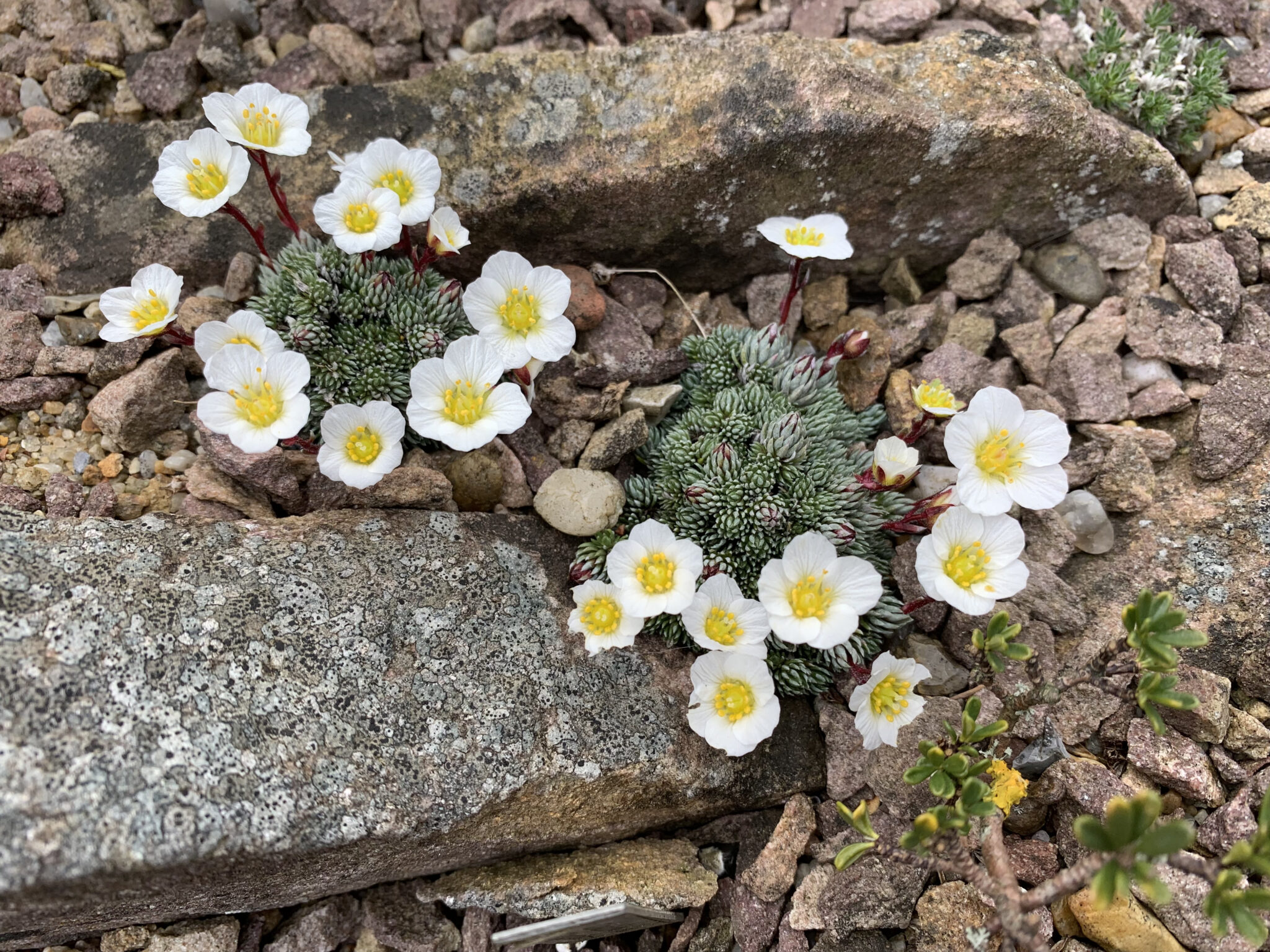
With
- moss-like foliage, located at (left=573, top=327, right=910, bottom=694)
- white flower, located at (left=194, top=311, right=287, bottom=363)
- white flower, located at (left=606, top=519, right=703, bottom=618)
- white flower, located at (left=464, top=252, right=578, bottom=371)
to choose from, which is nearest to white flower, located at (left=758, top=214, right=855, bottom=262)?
moss-like foliage, located at (left=573, top=327, right=910, bottom=694)

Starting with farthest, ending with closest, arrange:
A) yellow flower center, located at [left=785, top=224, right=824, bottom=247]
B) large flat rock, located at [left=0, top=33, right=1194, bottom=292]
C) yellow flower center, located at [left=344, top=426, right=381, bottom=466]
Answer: large flat rock, located at [left=0, top=33, right=1194, bottom=292] < yellow flower center, located at [left=785, top=224, right=824, bottom=247] < yellow flower center, located at [left=344, top=426, right=381, bottom=466]

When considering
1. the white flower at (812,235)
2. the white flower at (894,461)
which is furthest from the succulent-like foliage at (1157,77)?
the white flower at (894,461)

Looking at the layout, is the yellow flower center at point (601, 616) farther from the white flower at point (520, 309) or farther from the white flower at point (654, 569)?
the white flower at point (520, 309)

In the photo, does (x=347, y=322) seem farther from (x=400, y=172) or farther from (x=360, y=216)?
(x=400, y=172)

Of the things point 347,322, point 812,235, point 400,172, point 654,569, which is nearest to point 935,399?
point 812,235

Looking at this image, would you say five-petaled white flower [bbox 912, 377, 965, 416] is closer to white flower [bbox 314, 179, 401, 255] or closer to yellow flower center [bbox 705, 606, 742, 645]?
yellow flower center [bbox 705, 606, 742, 645]

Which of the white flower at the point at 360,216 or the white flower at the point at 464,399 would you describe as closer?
the white flower at the point at 464,399

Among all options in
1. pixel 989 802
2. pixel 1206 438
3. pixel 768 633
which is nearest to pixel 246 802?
pixel 768 633
